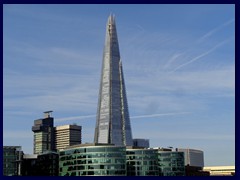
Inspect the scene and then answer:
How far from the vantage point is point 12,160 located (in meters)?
45.0

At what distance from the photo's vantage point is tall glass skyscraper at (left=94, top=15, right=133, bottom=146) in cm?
6041

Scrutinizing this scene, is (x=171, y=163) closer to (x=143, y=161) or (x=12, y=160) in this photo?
(x=143, y=161)

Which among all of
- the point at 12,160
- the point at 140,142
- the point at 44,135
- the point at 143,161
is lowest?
the point at 12,160

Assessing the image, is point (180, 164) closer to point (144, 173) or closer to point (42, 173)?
point (144, 173)

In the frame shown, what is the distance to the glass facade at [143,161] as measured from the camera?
113 feet

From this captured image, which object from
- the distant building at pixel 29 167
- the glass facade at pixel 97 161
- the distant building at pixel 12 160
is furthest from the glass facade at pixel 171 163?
the distant building at pixel 12 160

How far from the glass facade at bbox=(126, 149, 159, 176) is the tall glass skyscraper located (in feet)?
80.1

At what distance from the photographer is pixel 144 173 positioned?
1361 inches

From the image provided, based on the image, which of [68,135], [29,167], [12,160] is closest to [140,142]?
[68,135]

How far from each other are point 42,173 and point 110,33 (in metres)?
30.8

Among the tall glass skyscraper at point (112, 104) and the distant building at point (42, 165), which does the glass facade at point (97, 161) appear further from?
the tall glass skyscraper at point (112, 104)

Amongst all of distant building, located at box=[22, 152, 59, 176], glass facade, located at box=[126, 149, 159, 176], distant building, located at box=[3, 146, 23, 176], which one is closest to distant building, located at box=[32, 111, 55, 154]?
distant building, located at box=[3, 146, 23, 176]

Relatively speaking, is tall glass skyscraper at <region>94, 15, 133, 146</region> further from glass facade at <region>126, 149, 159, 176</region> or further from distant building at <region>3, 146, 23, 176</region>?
glass facade at <region>126, 149, 159, 176</region>

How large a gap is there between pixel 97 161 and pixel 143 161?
3588mm
